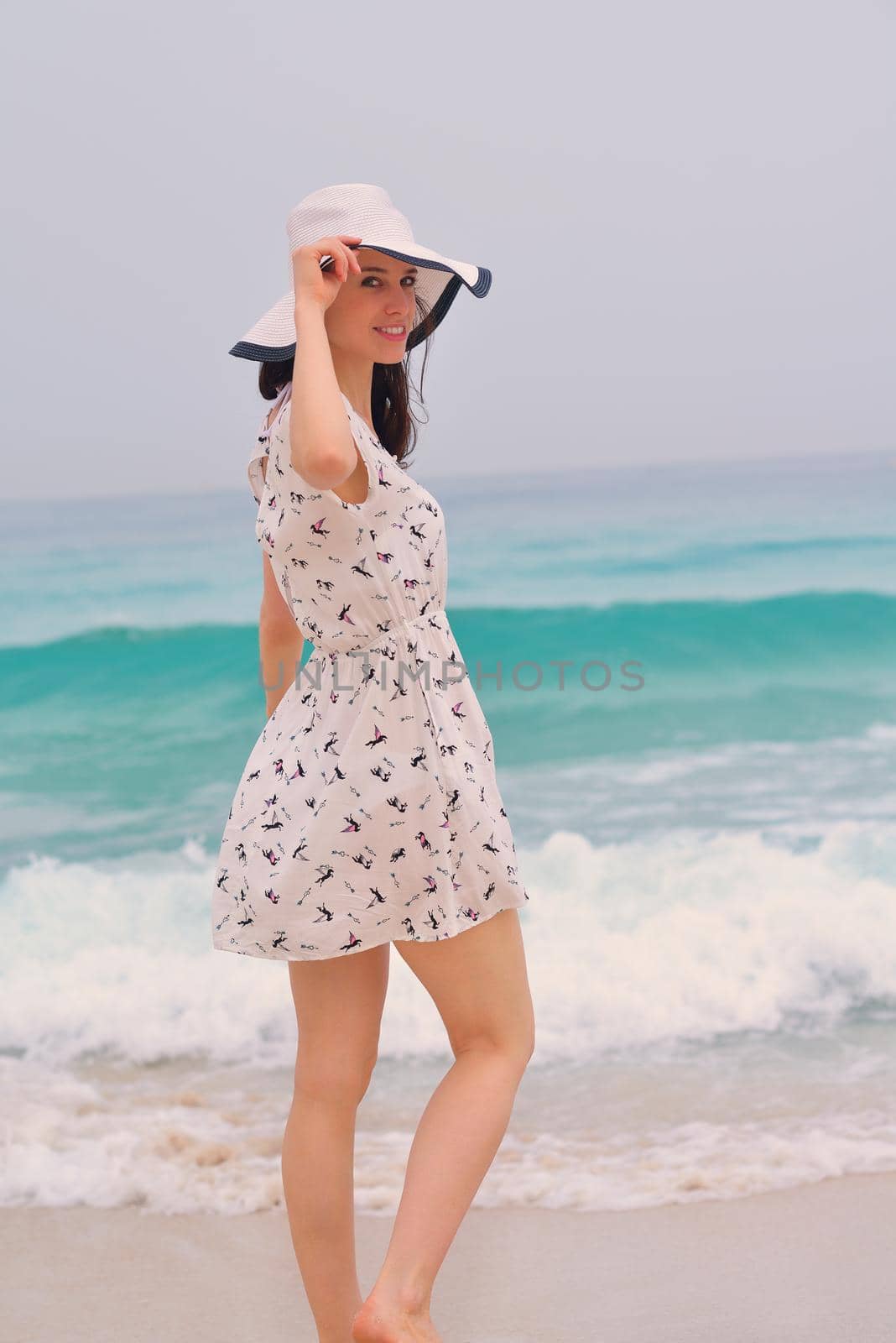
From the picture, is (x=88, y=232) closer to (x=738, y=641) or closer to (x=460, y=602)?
(x=460, y=602)

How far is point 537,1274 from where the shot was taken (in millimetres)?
1827

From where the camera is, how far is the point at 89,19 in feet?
14.4

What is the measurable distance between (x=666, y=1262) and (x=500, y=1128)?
0.65m

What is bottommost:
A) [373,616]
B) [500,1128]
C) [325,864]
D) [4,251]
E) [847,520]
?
[500,1128]

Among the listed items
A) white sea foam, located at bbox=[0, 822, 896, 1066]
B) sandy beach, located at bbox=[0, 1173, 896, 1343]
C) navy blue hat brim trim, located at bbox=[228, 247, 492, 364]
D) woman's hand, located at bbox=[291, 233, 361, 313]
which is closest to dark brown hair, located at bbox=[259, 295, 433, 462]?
navy blue hat brim trim, located at bbox=[228, 247, 492, 364]

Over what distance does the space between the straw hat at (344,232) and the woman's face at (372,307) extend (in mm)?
20

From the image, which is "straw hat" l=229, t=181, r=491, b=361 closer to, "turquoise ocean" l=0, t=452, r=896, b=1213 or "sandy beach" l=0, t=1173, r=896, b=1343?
"sandy beach" l=0, t=1173, r=896, b=1343

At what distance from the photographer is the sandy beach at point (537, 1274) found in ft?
5.52

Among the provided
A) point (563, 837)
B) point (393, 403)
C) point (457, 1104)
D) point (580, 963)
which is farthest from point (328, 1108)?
point (563, 837)

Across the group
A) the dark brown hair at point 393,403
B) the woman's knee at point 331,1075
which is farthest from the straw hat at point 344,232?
the woman's knee at point 331,1075

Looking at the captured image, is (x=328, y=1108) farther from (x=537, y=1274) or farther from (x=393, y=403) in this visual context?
(x=393, y=403)

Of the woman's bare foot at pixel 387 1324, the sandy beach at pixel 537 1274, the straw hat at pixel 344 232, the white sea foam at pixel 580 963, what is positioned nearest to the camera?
the woman's bare foot at pixel 387 1324

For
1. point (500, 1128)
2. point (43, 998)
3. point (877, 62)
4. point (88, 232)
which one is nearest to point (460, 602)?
point (88, 232)

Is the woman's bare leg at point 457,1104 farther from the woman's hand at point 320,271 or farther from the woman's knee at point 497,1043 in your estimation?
the woman's hand at point 320,271
